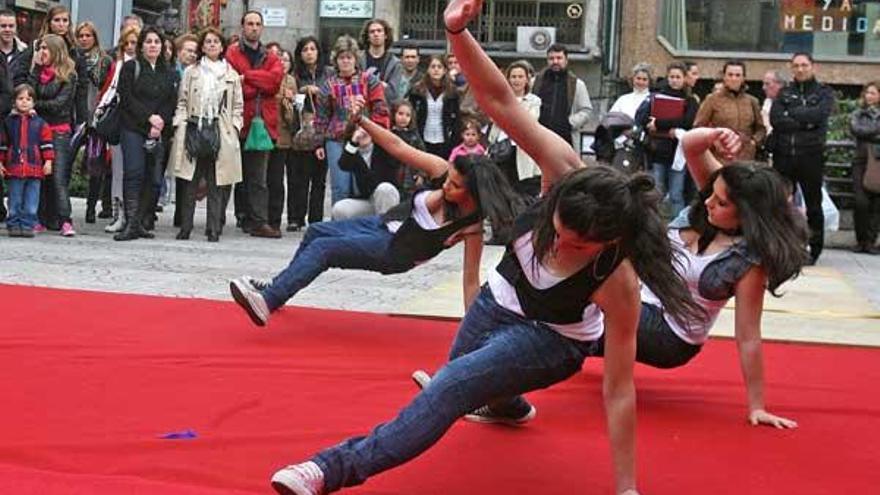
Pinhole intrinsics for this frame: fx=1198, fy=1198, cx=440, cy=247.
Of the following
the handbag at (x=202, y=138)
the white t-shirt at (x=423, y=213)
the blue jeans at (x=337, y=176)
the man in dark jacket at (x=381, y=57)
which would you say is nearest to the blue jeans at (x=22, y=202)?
the handbag at (x=202, y=138)

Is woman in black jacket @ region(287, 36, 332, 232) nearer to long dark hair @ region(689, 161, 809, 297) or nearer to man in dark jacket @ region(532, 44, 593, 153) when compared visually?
man in dark jacket @ region(532, 44, 593, 153)

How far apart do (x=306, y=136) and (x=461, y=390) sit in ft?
22.5

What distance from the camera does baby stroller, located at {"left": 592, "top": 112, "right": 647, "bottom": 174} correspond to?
31.0ft

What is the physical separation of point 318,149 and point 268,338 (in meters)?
4.75

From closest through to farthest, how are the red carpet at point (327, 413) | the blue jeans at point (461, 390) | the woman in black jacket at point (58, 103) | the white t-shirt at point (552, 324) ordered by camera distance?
the blue jeans at point (461, 390)
the white t-shirt at point (552, 324)
the red carpet at point (327, 413)
the woman in black jacket at point (58, 103)

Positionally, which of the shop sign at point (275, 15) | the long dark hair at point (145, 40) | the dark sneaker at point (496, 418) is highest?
the shop sign at point (275, 15)

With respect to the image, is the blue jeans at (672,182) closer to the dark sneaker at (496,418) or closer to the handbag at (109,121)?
the handbag at (109,121)

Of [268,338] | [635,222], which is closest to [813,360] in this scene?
[268,338]

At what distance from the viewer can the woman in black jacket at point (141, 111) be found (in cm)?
905

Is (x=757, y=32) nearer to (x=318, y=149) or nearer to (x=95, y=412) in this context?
(x=318, y=149)

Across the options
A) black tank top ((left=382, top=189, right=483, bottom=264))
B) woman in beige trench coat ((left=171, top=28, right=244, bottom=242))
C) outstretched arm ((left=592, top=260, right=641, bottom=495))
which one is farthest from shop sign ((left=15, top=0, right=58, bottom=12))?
outstretched arm ((left=592, top=260, right=641, bottom=495))

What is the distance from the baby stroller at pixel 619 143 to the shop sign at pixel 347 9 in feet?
31.6

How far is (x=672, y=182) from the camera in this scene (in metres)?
10.0

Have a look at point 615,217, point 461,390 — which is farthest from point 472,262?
point 615,217
